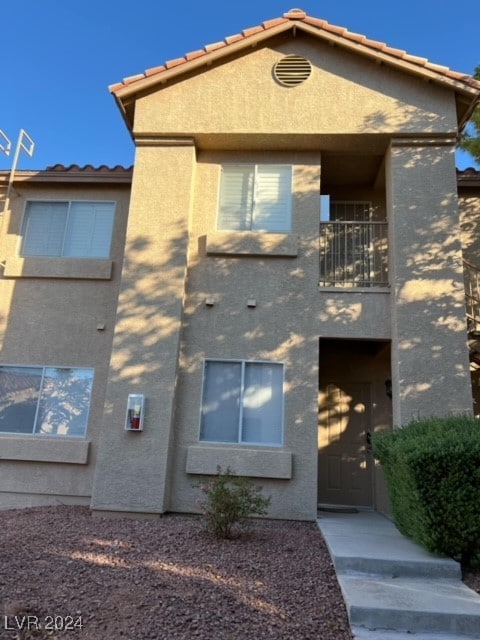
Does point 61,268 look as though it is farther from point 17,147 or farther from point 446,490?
point 446,490

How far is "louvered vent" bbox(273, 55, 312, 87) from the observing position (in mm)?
9922

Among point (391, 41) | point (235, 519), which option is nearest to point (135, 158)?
point (391, 41)

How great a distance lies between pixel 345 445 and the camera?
10.6 metres

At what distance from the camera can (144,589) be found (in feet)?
16.3

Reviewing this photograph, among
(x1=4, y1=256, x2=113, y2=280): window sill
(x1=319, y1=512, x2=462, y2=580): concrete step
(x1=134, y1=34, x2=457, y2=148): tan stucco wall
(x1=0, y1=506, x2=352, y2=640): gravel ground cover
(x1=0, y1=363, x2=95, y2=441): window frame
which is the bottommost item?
(x1=0, y1=506, x2=352, y2=640): gravel ground cover

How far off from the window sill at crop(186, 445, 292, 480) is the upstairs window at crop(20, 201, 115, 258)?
4.78 metres

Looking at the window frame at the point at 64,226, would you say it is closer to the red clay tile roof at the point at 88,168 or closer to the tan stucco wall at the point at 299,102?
the red clay tile roof at the point at 88,168

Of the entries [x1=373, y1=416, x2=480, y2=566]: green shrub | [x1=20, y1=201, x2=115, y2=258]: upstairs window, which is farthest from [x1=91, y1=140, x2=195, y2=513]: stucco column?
[x1=373, y1=416, x2=480, y2=566]: green shrub

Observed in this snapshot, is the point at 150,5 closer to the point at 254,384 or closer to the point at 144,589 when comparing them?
the point at 254,384

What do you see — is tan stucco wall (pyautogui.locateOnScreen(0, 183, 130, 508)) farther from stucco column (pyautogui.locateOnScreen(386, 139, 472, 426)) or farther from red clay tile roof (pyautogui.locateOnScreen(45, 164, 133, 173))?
stucco column (pyautogui.locateOnScreen(386, 139, 472, 426))

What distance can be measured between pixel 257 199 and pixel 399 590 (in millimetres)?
7216

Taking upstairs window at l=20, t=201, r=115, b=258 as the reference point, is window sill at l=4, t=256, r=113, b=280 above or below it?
below

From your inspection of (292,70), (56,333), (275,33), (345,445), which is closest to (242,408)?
(345,445)

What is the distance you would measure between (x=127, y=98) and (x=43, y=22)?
22.5ft
